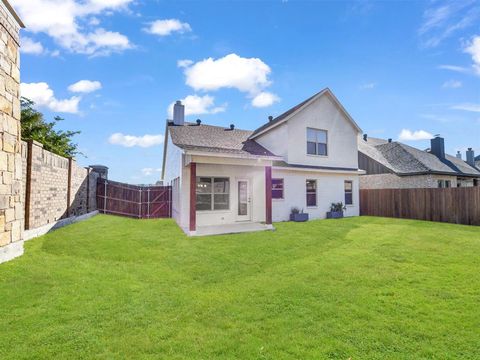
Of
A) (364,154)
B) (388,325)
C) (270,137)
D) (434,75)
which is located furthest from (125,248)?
(364,154)

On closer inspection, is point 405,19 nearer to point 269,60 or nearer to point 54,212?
point 269,60

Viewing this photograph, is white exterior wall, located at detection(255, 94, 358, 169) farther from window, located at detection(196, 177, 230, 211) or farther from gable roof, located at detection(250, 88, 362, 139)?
window, located at detection(196, 177, 230, 211)

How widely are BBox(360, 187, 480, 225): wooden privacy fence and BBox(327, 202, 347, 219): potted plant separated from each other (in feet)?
9.13

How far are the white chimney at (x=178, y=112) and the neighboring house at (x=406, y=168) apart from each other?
49.7 feet

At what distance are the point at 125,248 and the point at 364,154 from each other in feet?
66.3

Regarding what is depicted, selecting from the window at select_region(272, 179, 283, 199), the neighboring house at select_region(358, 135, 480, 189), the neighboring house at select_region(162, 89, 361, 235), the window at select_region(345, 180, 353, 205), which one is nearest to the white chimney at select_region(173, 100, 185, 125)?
the neighboring house at select_region(162, 89, 361, 235)

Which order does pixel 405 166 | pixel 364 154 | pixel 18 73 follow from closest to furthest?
pixel 18 73 < pixel 405 166 < pixel 364 154

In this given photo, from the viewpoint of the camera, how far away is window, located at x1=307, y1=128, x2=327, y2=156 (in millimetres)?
15516

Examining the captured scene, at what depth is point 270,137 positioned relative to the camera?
16109mm

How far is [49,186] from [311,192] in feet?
42.7

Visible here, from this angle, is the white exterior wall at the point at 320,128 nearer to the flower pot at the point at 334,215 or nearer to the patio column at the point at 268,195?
the flower pot at the point at 334,215

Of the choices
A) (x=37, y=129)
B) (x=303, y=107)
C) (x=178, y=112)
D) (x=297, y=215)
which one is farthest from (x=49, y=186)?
(x=303, y=107)

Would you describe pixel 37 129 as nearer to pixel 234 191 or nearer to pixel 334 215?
pixel 234 191

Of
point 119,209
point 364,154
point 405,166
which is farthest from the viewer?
point 364,154
